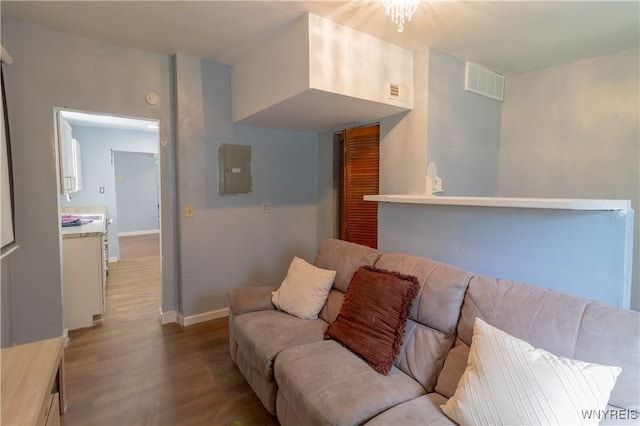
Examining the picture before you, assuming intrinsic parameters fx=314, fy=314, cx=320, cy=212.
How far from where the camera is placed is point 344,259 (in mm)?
2295

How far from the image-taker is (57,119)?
8.63 ft

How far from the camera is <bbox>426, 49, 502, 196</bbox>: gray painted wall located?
2.74m

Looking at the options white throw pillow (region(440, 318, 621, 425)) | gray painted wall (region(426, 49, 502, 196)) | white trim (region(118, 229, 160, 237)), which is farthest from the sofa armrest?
white trim (region(118, 229, 160, 237))

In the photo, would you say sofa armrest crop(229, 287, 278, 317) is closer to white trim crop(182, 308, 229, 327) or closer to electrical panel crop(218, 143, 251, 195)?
white trim crop(182, 308, 229, 327)

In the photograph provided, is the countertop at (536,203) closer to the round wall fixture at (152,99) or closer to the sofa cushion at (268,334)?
the sofa cushion at (268,334)

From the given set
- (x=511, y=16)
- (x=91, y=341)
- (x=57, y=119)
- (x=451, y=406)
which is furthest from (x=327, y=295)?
(x=57, y=119)

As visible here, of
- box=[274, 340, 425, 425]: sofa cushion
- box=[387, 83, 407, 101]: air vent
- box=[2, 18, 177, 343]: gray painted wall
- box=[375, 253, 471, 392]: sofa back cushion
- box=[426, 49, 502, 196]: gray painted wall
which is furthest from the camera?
box=[426, 49, 502, 196]: gray painted wall

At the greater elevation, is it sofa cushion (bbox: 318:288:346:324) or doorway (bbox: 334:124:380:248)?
doorway (bbox: 334:124:380:248)

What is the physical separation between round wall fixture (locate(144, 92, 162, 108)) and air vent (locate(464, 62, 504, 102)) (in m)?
2.90

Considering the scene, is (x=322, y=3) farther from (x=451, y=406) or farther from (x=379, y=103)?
(x=451, y=406)

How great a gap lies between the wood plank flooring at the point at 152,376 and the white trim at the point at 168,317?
6cm

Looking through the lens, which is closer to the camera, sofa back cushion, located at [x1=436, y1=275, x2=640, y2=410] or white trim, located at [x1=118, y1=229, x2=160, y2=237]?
sofa back cushion, located at [x1=436, y1=275, x2=640, y2=410]

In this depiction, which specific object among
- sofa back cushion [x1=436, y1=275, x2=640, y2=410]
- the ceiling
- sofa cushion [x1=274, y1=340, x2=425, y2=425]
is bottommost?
sofa cushion [x1=274, y1=340, x2=425, y2=425]

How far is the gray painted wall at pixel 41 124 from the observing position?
2.38 metres
